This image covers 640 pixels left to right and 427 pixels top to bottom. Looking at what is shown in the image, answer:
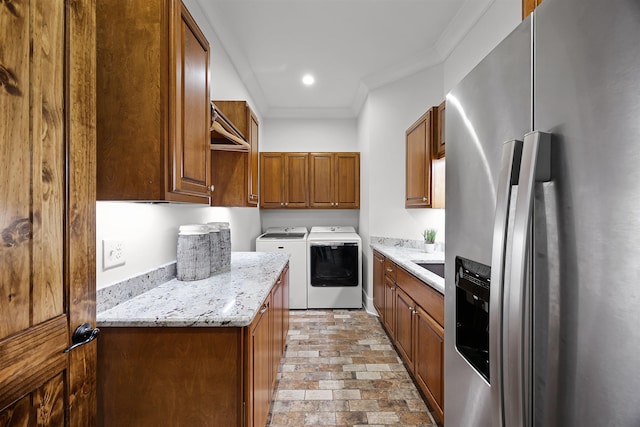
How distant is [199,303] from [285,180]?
10.3 ft

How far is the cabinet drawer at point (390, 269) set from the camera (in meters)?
2.58

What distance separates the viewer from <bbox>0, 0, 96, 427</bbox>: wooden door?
0.67 meters

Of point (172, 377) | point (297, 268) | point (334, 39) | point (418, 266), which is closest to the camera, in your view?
point (172, 377)

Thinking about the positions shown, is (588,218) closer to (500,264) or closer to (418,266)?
(500,264)

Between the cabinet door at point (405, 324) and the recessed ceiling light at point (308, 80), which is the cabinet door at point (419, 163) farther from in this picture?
the recessed ceiling light at point (308, 80)

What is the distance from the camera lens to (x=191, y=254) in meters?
1.73

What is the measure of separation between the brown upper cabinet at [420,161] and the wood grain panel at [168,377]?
205 cm

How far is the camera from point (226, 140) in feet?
6.53

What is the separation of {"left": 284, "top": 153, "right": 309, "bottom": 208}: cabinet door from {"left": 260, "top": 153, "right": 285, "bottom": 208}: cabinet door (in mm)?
74

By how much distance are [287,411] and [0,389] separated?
1613 mm

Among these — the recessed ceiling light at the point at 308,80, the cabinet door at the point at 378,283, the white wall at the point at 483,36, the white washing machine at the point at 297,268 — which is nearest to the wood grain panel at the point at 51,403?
the cabinet door at the point at 378,283

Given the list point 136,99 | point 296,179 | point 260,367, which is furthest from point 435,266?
point 296,179

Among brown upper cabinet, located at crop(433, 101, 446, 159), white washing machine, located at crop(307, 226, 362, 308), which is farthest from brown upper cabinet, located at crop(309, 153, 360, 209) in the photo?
brown upper cabinet, located at crop(433, 101, 446, 159)

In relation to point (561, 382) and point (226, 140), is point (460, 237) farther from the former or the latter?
point (226, 140)
